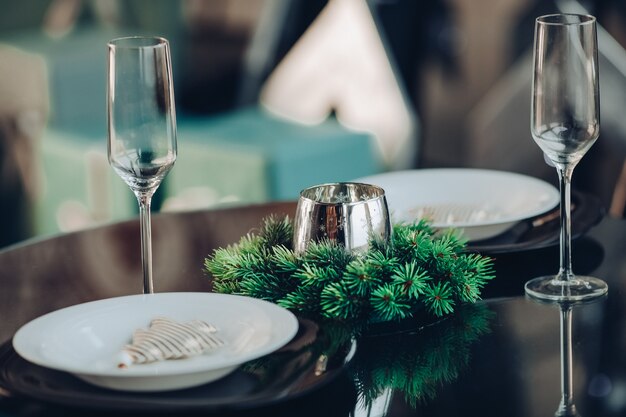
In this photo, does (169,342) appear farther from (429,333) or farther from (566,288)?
(566,288)

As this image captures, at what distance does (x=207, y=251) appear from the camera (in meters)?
1.05

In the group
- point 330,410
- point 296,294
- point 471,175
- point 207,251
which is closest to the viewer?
point 330,410

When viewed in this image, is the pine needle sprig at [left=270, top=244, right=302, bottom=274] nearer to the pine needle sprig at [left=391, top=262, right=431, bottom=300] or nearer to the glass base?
→ the pine needle sprig at [left=391, top=262, right=431, bottom=300]

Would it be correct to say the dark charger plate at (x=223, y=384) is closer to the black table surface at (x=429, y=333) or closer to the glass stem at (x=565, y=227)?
the black table surface at (x=429, y=333)

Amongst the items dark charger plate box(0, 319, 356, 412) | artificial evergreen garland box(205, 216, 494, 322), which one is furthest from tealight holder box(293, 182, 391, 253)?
dark charger plate box(0, 319, 356, 412)

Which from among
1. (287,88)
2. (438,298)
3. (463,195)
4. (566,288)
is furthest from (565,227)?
(287,88)

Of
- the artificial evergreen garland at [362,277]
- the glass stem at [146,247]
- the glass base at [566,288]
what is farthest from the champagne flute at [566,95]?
the glass stem at [146,247]

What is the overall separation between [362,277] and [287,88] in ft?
6.66

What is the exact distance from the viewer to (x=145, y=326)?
2.52ft

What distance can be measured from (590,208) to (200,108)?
5.67 ft

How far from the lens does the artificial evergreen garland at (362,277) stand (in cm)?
77

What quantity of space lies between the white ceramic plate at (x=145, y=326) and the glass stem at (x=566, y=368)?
0.59ft

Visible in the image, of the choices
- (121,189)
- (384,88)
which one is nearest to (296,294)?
(121,189)

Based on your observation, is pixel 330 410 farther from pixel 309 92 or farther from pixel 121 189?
pixel 309 92
